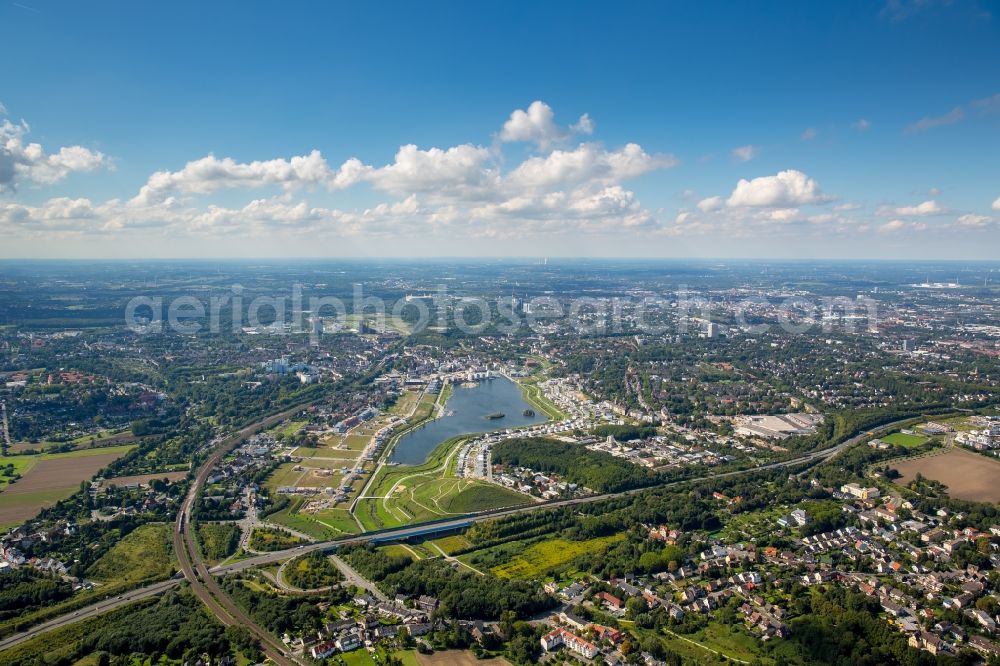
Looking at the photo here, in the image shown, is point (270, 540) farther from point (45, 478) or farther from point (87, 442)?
point (87, 442)

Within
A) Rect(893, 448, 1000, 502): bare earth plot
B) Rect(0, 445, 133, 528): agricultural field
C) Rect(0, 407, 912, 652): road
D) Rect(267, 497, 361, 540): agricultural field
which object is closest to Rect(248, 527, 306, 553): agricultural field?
Rect(0, 407, 912, 652): road

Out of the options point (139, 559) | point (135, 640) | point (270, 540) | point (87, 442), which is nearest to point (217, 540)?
point (270, 540)

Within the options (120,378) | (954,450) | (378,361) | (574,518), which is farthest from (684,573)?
(120,378)

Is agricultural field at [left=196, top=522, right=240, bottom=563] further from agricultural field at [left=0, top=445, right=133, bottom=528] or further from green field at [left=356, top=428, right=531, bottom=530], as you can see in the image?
agricultural field at [left=0, top=445, right=133, bottom=528]

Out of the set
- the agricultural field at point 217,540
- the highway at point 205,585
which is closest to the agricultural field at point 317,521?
the agricultural field at point 217,540

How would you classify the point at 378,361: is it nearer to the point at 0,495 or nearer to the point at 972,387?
the point at 0,495

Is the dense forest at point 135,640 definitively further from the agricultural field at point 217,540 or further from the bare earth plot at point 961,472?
the bare earth plot at point 961,472
